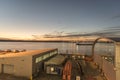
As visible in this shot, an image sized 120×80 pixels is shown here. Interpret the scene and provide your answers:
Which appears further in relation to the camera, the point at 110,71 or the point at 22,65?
the point at 22,65

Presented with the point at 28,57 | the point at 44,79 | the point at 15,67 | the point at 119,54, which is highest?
the point at 119,54

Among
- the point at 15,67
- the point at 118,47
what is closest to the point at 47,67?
the point at 15,67

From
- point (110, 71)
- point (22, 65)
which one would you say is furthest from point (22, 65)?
point (110, 71)

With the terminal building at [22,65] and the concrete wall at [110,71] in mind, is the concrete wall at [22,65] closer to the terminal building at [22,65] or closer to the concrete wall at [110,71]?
the terminal building at [22,65]

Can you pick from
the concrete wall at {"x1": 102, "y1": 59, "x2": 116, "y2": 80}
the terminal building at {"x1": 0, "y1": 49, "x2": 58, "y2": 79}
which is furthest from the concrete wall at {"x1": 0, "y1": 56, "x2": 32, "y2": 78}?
the concrete wall at {"x1": 102, "y1": 59, "x2": 116, "y2": 80}

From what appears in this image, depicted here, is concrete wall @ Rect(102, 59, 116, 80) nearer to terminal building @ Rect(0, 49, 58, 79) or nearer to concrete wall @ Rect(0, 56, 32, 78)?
terminal building @ Rect(0, 49, 58, 79)

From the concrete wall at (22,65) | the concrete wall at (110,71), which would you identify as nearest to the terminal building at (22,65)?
the concrete wall at (22,65)

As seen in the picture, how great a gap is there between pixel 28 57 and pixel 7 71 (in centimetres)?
780

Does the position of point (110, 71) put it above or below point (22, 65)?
above

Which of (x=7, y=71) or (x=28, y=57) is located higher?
(x=28, y=57)

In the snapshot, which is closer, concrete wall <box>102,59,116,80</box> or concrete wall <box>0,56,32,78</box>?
concrete wall <box>102,59,116,80</box>

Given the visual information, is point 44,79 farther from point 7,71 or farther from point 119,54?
point 119,54

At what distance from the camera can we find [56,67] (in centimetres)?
3609

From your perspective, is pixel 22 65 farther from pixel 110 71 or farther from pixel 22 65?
pixel 110 71
